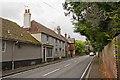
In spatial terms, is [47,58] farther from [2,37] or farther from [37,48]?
[2,37]

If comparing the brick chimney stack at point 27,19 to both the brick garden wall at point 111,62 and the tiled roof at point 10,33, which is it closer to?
the tiled roof at point 10,33

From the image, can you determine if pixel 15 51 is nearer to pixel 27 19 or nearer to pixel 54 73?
pixel 54 73

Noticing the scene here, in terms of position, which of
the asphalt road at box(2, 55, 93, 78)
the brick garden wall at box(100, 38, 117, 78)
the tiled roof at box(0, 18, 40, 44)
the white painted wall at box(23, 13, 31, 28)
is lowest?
the asphalt road at box(2, 55, 93, 78)

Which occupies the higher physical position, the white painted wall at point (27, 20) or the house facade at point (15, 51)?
the white painted wall at point (27, 20)

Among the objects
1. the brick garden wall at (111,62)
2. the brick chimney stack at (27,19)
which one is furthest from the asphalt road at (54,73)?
the brick chimney stack at (27,19)

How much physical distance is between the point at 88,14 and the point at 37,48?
979 inches

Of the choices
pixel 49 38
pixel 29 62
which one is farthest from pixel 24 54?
pixel 49 38

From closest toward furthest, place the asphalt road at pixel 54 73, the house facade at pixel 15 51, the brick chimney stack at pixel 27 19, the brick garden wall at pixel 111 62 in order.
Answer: the brick garden wall at pixel 111 62 → the asphalt road at pixel 54 73 → the house facade at pixel 15 51 → the brick chimney stack at pixel 27 19

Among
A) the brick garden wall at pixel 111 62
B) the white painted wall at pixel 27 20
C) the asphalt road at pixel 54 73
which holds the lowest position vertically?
the asphalt road at pixel 54 73

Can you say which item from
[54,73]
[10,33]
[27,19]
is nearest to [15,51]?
[10,33]

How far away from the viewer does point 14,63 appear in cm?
2575

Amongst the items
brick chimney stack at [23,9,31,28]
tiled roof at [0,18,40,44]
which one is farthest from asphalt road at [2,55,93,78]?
brick chimney stack at [23,9,31,28]

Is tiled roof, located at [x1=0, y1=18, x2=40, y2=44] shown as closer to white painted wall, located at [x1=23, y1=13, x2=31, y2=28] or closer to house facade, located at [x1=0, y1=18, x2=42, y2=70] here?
house facade, located at [x1=0, y1=18, x2=42, y2=70]

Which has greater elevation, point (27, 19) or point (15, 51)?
point (27, 19)
